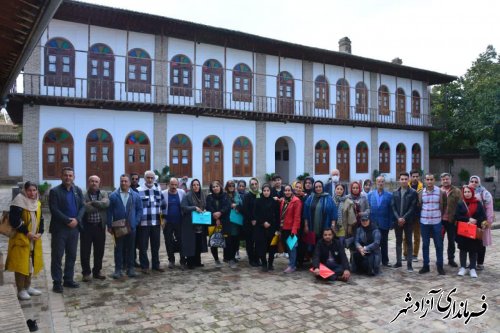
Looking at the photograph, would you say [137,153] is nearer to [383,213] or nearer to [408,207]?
[383,213]

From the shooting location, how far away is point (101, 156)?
16141 millimetres

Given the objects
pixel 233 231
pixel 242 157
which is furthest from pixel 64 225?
pixel 242 157

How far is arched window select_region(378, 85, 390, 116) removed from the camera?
23.6 m

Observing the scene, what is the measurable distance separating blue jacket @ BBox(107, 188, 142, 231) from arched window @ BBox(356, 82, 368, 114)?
18.3 metres

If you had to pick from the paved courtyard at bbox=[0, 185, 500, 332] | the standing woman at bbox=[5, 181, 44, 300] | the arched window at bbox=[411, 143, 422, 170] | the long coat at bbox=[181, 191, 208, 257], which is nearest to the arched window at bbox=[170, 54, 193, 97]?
the long coat at bbox=[181, 191, 208, 257]

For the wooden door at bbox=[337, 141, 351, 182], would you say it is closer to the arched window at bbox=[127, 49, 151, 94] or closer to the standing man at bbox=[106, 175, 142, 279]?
the arched window at bbox=[127, 49, 151, 94]

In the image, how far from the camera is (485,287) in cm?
618

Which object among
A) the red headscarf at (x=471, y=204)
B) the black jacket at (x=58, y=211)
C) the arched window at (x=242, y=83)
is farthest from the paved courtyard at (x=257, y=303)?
the arched window at (x=242, y=83)

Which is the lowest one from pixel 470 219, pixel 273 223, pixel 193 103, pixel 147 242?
pixel 147 242

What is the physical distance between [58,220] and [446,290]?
5988 millimetres

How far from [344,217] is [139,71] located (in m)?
12.6

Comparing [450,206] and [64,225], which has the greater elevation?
[450,206]

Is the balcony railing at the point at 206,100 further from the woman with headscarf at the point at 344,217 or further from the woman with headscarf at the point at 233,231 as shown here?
the woman with headscarf at the point at 344,217

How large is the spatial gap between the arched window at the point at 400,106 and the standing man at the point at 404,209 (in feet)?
60.3
